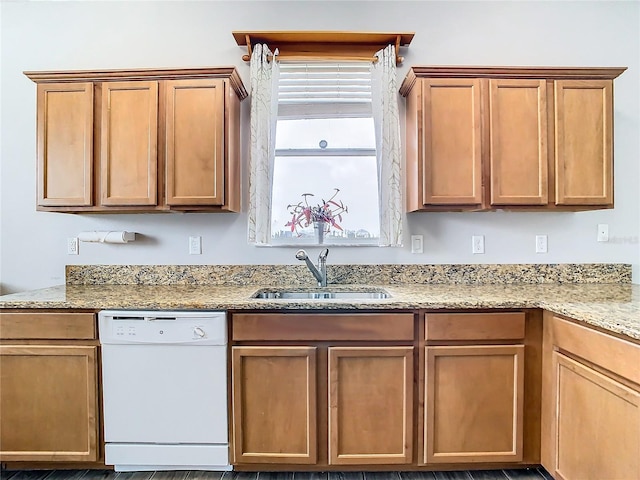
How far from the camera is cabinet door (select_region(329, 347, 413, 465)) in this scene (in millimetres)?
1700

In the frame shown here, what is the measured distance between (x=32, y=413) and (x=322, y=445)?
4.67 feet

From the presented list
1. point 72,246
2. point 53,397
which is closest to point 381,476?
point 53,397

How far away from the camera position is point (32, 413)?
173 cm

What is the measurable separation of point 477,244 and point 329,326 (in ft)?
4.05

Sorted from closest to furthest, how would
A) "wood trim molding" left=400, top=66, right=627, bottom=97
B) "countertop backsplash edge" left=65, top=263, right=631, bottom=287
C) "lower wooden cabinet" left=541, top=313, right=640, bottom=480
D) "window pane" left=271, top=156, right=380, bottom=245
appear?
"lower wooden cabinet" left=541, top=313, right=640, bottom=480 → "wood trim molding" left=400, top=66, right=627, bottom=97 → "countertop backsplash edge" left=65, top=263, right=631, bottom=287 → "window pane" left=271, top=156, right=380, bottom=245

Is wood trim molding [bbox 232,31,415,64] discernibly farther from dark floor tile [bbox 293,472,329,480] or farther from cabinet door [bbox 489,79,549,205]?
dark floor tile [bbox 293,472,329,480]

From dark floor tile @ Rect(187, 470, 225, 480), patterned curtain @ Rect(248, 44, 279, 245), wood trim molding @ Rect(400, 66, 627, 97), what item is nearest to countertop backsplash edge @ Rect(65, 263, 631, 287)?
patterned curtain @ Rect(248, 44, 279, 245)

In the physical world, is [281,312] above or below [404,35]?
below

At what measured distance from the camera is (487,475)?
5.81ft

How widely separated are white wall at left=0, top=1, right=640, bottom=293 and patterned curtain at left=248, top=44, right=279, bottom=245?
162 millimetres

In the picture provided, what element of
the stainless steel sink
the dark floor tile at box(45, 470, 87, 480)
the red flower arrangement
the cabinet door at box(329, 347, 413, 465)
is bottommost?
the dark floor tile at box(45, 470, 87, 480)

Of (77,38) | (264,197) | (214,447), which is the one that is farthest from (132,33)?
(214,447)

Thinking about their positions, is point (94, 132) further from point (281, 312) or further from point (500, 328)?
point (500, 328)

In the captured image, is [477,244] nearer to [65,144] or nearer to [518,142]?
[518,142]
